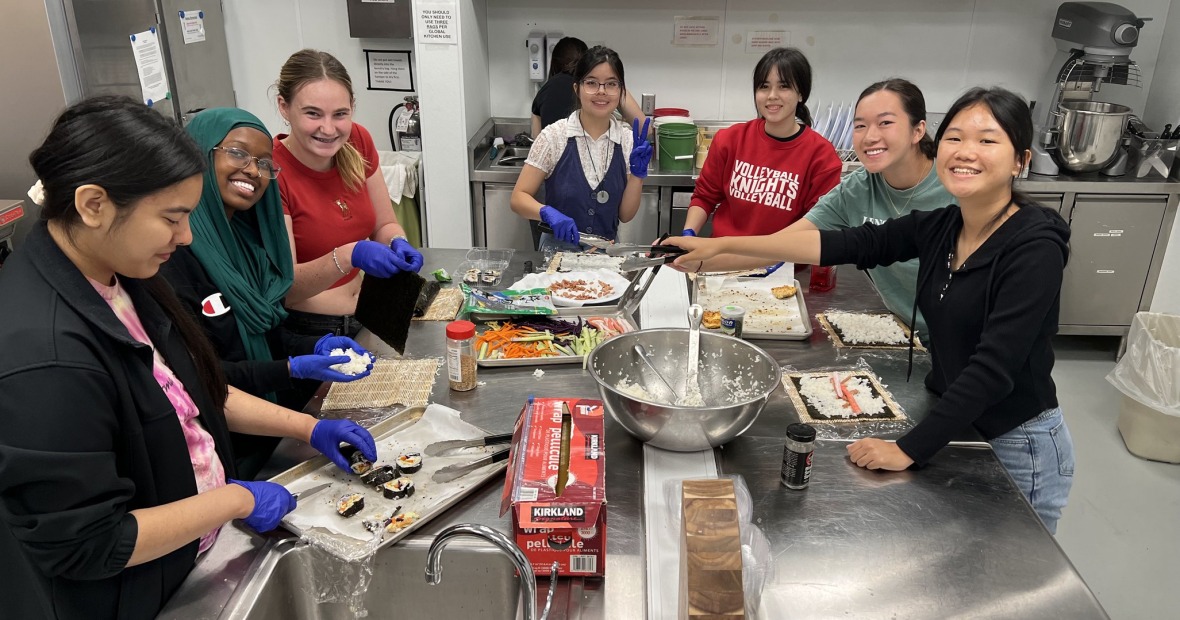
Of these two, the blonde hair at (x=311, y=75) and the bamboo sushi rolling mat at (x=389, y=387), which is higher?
the blonde hair at (x=311, y=75)

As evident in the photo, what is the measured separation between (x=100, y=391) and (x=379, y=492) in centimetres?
57

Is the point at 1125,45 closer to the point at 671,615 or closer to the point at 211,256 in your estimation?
the point at 671,615

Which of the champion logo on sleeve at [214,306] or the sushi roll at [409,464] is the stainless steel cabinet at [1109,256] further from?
the champion logo on sleeve at [214,306]

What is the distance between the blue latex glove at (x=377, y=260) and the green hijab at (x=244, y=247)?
198 mm

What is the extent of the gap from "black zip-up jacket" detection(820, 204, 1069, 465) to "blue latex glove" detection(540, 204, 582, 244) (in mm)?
1356

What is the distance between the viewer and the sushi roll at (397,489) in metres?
1.53

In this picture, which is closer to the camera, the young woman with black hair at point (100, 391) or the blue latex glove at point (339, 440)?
the young woman with black hair at point (100, 391)

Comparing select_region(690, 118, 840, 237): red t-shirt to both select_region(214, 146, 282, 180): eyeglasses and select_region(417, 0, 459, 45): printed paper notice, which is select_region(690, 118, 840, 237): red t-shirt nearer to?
select_region(417, 0, 459, 45): printed paper notice

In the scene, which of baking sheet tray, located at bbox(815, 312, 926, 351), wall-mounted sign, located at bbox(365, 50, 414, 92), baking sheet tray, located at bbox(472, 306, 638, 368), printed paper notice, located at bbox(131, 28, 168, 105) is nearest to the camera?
baking sheet tray, located at bbox(472, 306, 638, 368)

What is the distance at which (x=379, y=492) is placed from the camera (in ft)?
5.08

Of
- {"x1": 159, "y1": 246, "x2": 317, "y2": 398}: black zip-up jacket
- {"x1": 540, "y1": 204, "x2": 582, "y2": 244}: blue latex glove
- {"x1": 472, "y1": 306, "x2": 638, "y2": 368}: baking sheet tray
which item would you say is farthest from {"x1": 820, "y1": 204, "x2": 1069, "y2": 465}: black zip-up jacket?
{"x1": 159, "y1": 246, "x2": 317, "y2": 398}: black zip-up jacket

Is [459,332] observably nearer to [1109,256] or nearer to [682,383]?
[682,383]

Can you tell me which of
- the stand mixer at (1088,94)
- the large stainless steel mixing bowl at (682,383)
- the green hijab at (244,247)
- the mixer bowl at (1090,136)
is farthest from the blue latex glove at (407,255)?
the mixer bowl at (1090,136)

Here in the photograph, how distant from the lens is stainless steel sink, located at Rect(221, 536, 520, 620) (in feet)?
4.64
